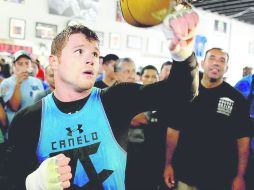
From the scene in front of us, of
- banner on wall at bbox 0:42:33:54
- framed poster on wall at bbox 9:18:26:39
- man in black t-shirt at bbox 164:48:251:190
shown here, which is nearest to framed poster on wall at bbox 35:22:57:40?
framed poster on wall at bbox 9:18:26:39

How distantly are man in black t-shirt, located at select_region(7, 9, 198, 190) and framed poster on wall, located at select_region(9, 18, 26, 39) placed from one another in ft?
17.9

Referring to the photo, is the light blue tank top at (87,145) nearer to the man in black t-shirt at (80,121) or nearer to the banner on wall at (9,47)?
the man in black t-shirt at (80,121)

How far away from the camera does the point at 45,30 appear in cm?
716

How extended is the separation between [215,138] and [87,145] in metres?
1.60

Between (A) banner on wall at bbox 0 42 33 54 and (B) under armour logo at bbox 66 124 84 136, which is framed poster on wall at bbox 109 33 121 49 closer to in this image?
(A) banner on wall at bbox 0 42 33 54

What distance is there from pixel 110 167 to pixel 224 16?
11.1 meters

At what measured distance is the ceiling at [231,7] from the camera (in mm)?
9812

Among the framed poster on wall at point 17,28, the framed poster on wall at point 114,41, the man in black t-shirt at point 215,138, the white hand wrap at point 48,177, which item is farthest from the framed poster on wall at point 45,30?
the white hand wrap at point 48,177

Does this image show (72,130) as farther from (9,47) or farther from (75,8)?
(75,8)

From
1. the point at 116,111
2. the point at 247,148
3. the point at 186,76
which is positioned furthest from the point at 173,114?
the point at 186,76

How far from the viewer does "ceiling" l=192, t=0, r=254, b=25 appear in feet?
32.2

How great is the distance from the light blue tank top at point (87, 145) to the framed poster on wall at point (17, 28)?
5.60m

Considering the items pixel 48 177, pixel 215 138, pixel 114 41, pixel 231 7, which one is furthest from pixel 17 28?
pixel 231 7

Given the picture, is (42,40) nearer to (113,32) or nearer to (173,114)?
(113,32)
